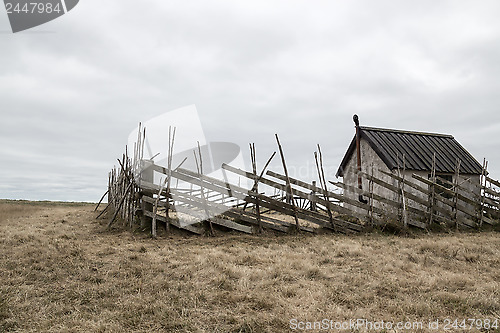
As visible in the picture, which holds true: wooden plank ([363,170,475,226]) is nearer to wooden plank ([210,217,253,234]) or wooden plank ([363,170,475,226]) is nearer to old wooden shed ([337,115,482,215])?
old wooden shed ([337,115,482,215])

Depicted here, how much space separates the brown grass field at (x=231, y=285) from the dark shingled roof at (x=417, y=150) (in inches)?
243

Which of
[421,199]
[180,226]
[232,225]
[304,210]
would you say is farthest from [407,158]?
[180,226]

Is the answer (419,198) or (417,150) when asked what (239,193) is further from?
(417,150)

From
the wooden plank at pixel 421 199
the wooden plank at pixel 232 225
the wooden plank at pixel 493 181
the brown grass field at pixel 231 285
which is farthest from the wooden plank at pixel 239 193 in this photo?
the wooden plank at pixel 493 181

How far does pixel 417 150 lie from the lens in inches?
614

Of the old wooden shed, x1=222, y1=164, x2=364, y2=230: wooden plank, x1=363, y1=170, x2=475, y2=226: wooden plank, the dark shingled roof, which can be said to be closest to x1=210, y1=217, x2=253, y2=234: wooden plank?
x1=222, y1=164, x2=364, y2=230: wooden plank

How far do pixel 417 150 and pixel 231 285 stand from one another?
13.1 metres

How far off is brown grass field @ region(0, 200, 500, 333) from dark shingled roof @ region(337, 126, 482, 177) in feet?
20.3

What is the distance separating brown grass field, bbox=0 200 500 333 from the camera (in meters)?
4.29

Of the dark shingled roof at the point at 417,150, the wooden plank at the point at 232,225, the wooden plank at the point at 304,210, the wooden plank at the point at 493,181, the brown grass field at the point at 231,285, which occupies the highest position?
the dark shingled roof at the point at 417,150

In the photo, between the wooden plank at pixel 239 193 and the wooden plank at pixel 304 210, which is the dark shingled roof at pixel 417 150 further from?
the wooden plank at pixel 239 193

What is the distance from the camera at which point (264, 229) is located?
413 inches

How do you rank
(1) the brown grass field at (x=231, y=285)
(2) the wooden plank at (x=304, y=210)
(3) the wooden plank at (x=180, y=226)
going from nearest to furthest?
1. (1) the brown grass field at (x=231, y=285)
2. (3) the wooden plank at (x=180, y=226)
3. (2) the wooden plank at (x=304, y=210)

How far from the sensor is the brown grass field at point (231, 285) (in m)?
4.29
